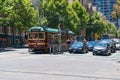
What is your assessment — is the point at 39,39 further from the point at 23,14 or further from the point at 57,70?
the point at 57,70

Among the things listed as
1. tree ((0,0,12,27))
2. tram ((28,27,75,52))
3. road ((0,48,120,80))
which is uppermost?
tree ((0,0,12,27))

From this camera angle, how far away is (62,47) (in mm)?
44469

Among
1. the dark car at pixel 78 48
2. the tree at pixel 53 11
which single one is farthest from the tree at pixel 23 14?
the dark car at pixel 78 48

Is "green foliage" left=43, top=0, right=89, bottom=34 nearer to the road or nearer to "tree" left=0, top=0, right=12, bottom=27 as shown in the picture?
"tree" left=0, top=0, right=12, bottom=27

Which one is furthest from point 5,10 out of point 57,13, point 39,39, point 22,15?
point 57,13

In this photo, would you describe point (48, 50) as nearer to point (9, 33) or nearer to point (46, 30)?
point (46, 30)

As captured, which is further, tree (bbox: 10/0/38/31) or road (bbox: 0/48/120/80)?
tree (bbox: 10/0/38/31)

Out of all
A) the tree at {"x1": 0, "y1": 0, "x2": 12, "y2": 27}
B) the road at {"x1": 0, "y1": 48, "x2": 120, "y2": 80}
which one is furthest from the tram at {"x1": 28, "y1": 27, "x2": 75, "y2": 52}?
the road at {"x1": 0, "y1": 48, "x2": 120, "y2": 80}

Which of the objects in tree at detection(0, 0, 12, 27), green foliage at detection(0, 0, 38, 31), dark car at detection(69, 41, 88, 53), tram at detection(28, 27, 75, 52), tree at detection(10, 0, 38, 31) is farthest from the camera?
tree at detection(10, 0, 38, 31)

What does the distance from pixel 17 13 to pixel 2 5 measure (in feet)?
40.3

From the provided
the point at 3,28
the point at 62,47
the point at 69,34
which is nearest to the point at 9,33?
the point at 3,28

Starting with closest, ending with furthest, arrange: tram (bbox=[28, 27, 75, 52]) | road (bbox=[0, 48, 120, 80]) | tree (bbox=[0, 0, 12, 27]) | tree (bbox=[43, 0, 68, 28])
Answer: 1. road (bbox=[0, 48, 120, 80])
2. tram (bbox=[28, 27, 75, 52])
3. tree (bbox=[0, 0, 12, 27])
4. tree (bbox=[43, 0, 68, 28])

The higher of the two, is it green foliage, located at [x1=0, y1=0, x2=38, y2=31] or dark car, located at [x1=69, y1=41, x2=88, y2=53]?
green foliage, located at [x1=0, y1=0, x2=38, y2=31]

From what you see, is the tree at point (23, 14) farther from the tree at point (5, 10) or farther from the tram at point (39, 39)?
the tram at point (39, 39)
